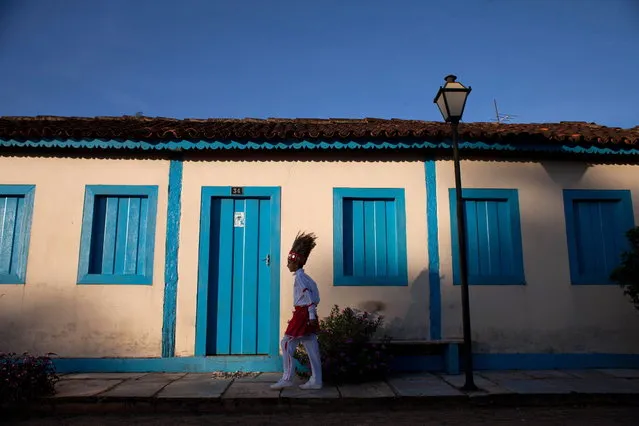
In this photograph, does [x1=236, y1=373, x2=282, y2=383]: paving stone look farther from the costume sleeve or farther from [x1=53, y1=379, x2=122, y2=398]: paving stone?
[x1=53, y1=379, x2=122, y2=398]: paving stone

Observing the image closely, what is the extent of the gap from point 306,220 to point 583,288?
4157 millimetres

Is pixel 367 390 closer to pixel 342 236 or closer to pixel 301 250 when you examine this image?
pixel 301 250

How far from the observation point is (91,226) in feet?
20.7

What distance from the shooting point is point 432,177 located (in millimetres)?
6629

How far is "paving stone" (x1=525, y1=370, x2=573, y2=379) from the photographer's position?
568 centimetres

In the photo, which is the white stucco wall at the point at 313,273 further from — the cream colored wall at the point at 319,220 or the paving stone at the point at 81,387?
the paving stone at the point at 81,387

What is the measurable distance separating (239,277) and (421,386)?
2.84 meters

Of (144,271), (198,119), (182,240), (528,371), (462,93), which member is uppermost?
(198,119)

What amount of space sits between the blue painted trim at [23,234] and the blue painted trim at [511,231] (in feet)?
19.8

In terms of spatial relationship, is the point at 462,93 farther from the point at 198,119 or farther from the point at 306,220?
the point at 198,119

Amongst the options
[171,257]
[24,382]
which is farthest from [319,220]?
[24,382]

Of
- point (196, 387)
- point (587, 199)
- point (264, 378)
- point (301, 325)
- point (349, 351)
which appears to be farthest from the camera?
point (587, 199)

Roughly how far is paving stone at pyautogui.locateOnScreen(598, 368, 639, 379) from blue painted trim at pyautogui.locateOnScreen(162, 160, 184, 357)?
19.4 ft

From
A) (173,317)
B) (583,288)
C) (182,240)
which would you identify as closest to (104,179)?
(182,240)
